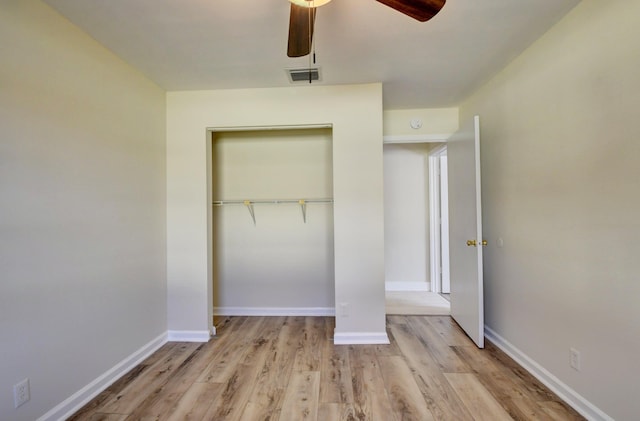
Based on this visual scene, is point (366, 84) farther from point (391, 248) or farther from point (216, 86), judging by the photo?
point (391, 248)

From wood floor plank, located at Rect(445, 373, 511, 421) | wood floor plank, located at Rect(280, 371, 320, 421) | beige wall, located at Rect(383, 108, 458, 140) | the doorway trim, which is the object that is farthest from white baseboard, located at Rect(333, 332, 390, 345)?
beige wall, located at Rect(383, 108, 458, 140)

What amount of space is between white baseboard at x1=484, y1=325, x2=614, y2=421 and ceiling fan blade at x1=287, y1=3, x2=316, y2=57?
2603 mm

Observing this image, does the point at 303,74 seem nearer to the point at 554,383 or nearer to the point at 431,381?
the point at 431,381

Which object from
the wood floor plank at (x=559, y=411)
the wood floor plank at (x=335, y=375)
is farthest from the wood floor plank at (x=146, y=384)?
the wood floor plank at (x=559, y=411)

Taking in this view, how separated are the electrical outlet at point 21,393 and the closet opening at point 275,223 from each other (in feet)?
6.18

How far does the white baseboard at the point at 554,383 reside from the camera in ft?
5.13

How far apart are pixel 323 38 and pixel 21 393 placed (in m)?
2.71

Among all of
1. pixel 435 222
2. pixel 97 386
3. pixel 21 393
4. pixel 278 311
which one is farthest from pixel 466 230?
pixel 21 393

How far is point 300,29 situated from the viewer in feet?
4.72

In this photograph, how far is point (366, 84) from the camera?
8.42 feet

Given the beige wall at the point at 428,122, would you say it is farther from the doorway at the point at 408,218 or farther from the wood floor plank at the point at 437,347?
the wood floor plank at the point at 437,347

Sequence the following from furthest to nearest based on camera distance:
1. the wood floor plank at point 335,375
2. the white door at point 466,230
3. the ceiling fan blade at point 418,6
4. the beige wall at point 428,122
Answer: the beige wall at point 428,122 < the white door at point 466,230 < the wood floor plank at point 335,375 < the ceiling fan blade at point 418,6

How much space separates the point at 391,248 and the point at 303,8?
349 centimetres

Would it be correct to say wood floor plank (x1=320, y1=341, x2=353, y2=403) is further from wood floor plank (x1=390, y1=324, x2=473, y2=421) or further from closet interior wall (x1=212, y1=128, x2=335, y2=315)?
closet interior wall (x1=212, y1=128, x2=335, y2=315)
